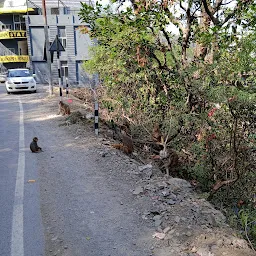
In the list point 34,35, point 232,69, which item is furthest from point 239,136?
point 34,35

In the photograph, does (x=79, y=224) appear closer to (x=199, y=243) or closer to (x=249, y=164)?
(x=199, y=243)

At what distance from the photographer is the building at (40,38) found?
107 ft

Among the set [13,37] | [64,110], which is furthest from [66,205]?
[13,37]

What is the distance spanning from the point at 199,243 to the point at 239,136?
283 cm

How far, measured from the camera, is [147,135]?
9219 mm

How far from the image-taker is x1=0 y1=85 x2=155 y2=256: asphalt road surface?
3.79m

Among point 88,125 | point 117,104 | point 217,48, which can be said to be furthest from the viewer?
point 117,104

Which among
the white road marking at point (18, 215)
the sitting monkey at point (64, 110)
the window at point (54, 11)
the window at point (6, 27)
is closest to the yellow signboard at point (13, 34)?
the window at point (6, 27)

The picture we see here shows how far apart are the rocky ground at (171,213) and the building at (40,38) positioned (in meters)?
24.6

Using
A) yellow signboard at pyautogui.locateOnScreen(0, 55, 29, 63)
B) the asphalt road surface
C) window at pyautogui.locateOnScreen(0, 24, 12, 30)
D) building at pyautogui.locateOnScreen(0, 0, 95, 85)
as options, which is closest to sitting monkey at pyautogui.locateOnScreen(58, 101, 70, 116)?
the asphalt road surface

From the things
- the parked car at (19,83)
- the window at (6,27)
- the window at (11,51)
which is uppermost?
the window at (6,27)

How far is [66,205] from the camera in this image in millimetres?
4809

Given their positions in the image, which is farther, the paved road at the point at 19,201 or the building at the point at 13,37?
the building at the point at 13,37

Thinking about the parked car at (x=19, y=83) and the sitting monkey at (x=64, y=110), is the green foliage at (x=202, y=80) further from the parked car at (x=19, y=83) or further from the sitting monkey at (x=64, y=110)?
the parked car at (x=19, y=83)
